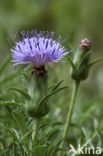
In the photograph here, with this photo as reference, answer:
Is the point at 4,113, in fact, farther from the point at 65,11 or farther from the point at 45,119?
the point at 65,11

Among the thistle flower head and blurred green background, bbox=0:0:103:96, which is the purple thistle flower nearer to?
the thistle flower head

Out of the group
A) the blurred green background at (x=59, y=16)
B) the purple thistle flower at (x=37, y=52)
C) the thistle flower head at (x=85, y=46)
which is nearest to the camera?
the purple thistle flower at (x=37, y=52)

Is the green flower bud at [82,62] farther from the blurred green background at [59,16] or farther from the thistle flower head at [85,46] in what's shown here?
the blurred green background at [59,16]

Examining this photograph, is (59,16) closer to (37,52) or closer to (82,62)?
(82,62)

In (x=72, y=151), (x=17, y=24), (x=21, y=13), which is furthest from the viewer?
(x=21, y=13)

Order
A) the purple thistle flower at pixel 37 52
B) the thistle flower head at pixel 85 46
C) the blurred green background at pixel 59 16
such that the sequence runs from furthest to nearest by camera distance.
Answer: the blurred green background at pixel 59 16
the thistle flower head at pixel 85 46
the purple thistle flower at pixel 37 52

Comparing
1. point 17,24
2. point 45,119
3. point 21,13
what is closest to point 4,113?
point 45,119

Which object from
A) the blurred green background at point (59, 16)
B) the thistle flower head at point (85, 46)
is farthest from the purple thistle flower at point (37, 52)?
the blurred green background at point (59, 16)

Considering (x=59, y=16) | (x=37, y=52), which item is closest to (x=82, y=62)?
(x=37, y=52)

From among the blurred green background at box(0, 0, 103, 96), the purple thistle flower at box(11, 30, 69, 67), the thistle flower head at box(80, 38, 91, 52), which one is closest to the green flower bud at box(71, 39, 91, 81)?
the thistle flower head at box(80, 38, 91, 52)
